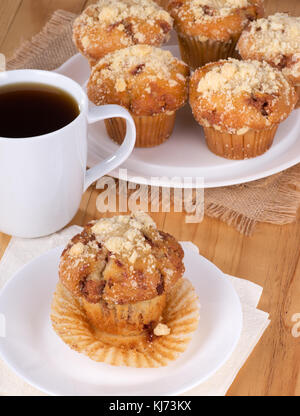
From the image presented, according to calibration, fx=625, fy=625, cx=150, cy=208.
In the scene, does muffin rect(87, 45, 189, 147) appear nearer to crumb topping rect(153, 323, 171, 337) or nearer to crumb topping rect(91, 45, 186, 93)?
crumb topping rect(91, 45, 186, 93)

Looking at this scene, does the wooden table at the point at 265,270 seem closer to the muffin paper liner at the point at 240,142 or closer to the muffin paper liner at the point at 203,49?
the muffin paper liner at the point at 240,142

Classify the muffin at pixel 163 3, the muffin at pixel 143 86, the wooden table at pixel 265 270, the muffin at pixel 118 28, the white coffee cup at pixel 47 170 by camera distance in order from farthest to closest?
1. the muffin at pixel 163 3
2. the muffin at pixel 118 28
3. the muffin at pixel 143 86
4. the white coffee cup at pixel 47 170
5. the wooden table at pixel 265 270

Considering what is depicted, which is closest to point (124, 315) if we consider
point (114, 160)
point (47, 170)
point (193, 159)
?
point (47, 170)

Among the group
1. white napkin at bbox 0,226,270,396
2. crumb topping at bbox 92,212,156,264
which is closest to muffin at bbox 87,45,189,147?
white napkin at bbox 0,226,270,396

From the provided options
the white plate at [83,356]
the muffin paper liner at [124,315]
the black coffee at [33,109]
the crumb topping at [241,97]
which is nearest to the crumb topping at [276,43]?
the crumb topping at [241,97]

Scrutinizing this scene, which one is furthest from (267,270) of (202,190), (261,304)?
(202,190)

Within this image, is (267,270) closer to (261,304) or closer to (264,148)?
(261,304)
